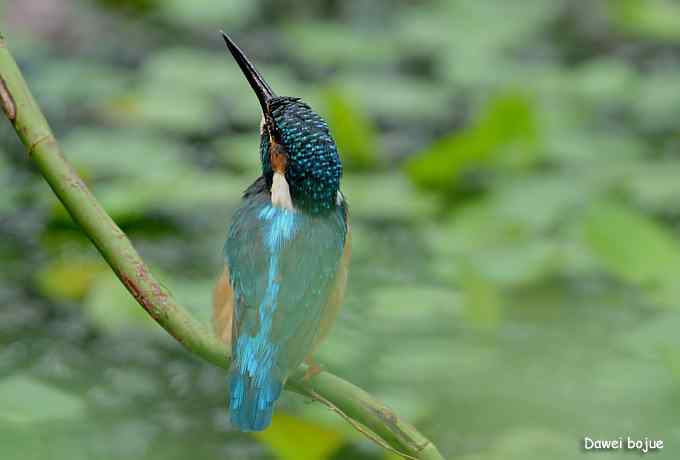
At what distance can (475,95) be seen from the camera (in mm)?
4148

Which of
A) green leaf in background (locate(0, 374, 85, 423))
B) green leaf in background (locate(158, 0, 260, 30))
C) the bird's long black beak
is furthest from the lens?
green leaf in background (locate(158, 0, 260, 30))

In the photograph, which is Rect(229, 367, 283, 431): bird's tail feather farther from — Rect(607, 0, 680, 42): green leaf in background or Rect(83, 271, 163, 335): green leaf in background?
Rect(607, 0, 680, 42): green leaf in background

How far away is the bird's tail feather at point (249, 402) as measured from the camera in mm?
1761

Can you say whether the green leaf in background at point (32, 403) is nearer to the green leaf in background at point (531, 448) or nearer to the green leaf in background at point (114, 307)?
the green leaf in background at point (114, 307)

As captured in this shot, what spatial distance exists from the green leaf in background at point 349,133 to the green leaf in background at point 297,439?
1.06 metres

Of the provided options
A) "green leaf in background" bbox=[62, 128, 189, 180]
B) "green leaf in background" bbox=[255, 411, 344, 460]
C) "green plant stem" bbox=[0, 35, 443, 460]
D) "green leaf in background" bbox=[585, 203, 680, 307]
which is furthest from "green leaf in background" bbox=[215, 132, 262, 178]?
"green plant stem" bbox=[0, 35, 443, 460]

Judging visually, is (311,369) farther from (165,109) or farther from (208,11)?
(208,11)

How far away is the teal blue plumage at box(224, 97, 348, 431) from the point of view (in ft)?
5.85

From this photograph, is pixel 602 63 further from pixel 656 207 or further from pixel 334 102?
pixel 334 102

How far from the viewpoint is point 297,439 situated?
8.31 feet

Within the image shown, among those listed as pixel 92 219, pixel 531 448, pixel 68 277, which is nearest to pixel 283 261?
pixel 92 219

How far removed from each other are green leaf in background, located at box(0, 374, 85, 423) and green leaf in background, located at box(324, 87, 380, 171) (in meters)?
1.17

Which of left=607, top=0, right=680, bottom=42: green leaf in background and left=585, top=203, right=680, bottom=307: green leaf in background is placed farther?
left=607, top=0, right=680, bottom=42: green leaf in background

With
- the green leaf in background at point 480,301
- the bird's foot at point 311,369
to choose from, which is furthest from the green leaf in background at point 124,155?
the bird's foot at point 311,369
